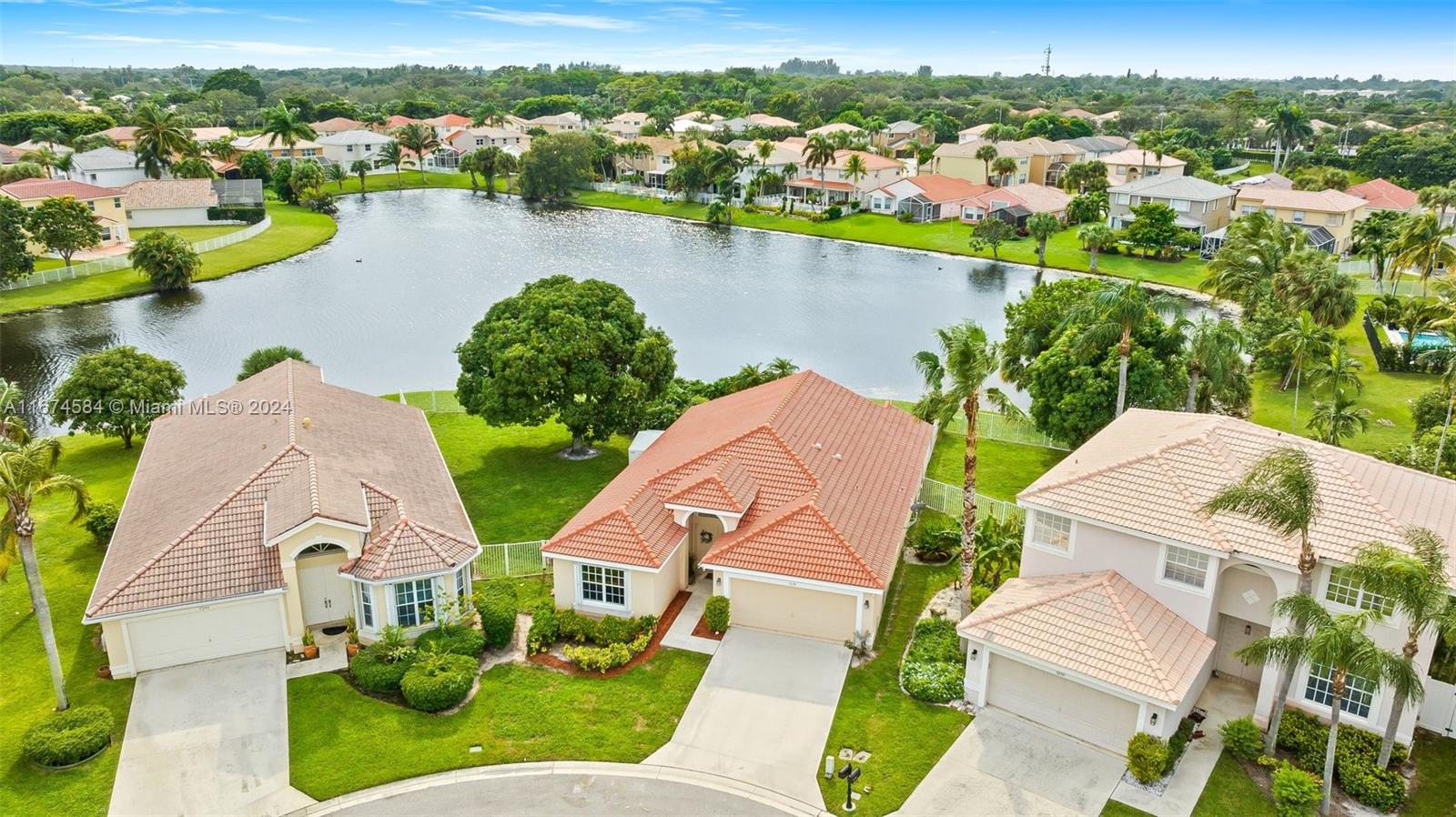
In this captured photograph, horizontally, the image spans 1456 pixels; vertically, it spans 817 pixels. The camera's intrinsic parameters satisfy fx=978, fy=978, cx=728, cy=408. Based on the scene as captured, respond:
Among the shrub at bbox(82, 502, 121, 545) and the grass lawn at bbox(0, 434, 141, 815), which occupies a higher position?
the shrub at bbox(82, 502, 121, 545)

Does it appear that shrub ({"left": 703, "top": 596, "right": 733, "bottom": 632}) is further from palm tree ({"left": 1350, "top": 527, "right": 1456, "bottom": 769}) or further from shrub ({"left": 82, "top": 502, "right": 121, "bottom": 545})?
shrub ({"left": 82, "top": 502, "right": 121, "bottom": 545})

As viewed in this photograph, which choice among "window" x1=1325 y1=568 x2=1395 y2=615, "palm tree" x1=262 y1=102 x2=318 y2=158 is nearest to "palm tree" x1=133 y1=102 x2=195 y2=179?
"palm tree" x1=262 y1=102 x2=318 y2=158

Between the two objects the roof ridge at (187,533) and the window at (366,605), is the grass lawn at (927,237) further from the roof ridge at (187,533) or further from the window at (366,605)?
the window at (366,605)

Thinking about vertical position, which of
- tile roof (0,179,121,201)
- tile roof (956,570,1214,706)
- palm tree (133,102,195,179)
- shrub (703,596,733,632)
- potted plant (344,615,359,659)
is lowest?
potted plant (344,615,359,659)

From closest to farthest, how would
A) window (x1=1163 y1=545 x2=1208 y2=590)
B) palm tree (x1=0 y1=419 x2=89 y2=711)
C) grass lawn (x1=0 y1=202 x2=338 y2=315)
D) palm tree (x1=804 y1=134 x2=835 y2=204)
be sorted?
palm tree (x1=0 y1=419 x2=89 y2=711), window (x1=1163 y1=545 x2=1208 y2=590), grass lawn (x1=0 y1=202 x2=338 y2=315), palm tree (x1=804 y1=134 x2=835 y2=204)

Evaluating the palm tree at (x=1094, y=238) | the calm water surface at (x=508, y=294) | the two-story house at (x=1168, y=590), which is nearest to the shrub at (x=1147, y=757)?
the two-story house at (x=1168, y=590)

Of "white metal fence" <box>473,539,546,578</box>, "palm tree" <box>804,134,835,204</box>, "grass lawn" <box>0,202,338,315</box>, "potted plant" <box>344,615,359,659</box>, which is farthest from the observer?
"palm tree" <box>804,134,835,204</box>

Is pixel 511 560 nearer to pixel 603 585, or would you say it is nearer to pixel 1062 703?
pixel 603 585
